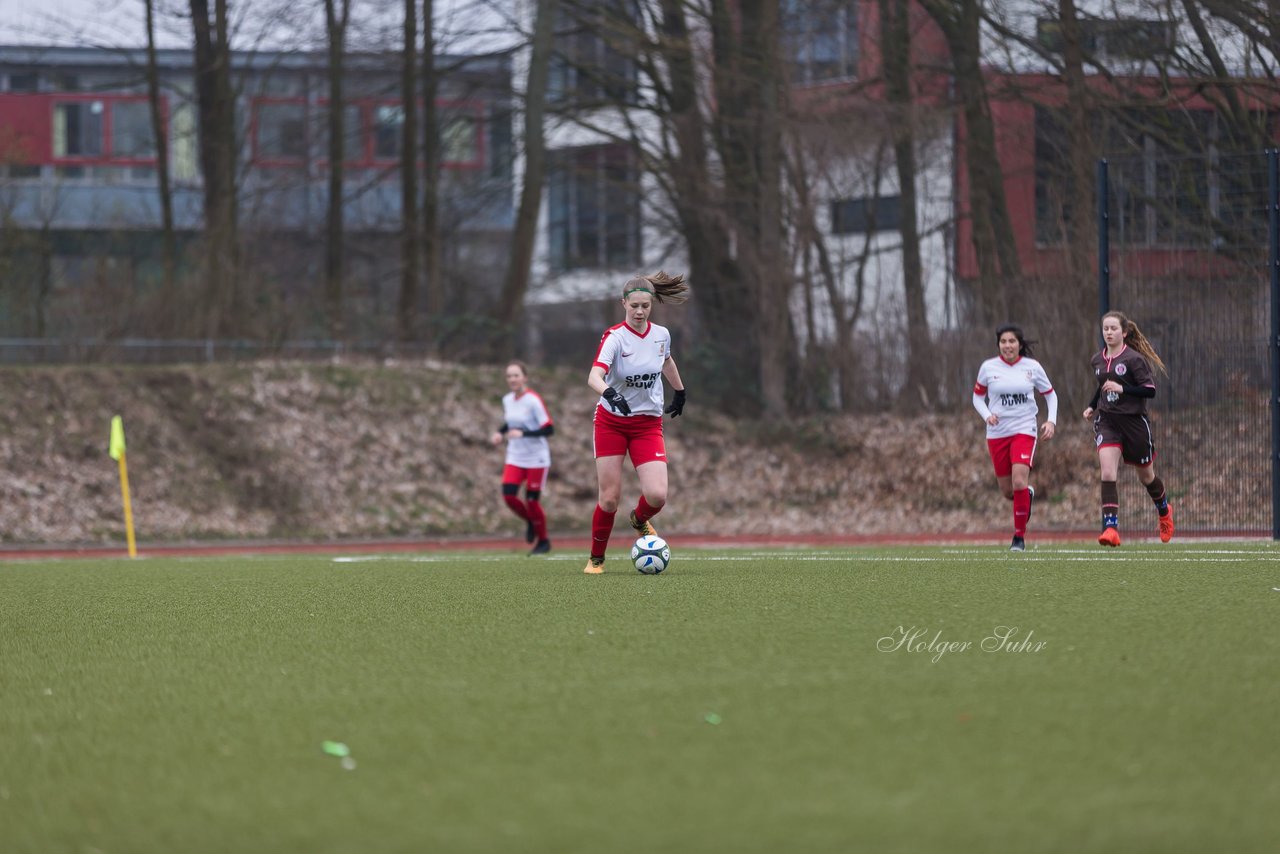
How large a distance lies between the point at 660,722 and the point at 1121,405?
1051cm

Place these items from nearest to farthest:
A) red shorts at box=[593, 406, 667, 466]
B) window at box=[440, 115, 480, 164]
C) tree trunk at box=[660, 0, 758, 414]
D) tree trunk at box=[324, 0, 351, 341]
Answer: red shorts at box=[593, 406, 667, 466] < tree trunk at box=[660, 0, 758, 414] < tree trunk at box=[324, 0, 351, 341] < window at box=[440, 115, 480, 164]

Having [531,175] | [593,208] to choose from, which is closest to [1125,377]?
[531,175]

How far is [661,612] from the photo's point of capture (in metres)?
8.47

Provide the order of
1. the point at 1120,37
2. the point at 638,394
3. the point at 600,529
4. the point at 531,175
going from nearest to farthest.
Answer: the point at 638,394
the point at 600,529
the point at 1120,37
the point at 531,175

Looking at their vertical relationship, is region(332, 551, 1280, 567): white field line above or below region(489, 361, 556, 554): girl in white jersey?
below

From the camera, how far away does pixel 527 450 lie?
708 inches

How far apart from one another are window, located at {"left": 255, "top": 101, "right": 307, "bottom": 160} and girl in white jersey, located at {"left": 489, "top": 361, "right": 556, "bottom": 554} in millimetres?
20412

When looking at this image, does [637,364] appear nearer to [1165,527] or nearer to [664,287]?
[664,287]

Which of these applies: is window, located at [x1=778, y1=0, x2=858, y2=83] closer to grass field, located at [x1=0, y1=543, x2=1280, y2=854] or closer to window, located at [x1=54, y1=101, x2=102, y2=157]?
grass field, located at [x1=0, y1=543, x2=1280, y2=854]

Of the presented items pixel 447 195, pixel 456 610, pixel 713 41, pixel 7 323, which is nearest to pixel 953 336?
pixel 713 41

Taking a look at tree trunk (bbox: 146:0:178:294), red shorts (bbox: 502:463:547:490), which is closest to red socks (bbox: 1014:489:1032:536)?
red shorts (bbox: 502:463:547:490)

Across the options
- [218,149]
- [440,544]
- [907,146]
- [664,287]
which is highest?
[218,149]

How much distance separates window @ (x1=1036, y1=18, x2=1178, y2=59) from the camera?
2369 cm

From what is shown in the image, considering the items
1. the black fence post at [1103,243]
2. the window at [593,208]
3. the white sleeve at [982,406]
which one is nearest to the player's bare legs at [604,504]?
the white sleeve at [982,406]
